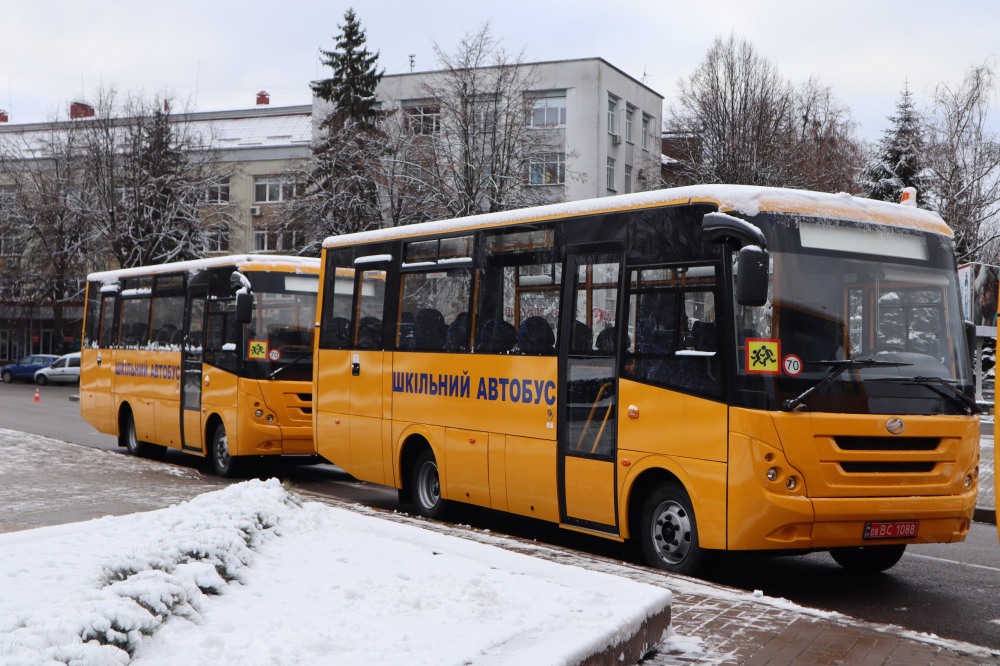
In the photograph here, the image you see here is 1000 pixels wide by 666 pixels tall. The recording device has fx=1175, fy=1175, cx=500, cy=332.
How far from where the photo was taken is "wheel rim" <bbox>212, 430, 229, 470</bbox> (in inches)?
655

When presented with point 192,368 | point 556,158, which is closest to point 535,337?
point 192,368

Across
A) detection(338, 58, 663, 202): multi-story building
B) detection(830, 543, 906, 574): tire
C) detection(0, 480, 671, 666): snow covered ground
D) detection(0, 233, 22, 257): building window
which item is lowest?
detection(830, 543, 906, 574): tire

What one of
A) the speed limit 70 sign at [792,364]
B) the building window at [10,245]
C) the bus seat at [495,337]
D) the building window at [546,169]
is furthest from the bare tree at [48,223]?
the speed limit 70 sign at [792,364]

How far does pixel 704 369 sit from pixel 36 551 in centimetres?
484

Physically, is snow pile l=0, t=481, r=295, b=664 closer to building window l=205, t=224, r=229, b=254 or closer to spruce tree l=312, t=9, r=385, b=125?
spruce tree l=312, t=9, r=385, b=125

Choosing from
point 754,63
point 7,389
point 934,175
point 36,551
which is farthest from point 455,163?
point 36,551

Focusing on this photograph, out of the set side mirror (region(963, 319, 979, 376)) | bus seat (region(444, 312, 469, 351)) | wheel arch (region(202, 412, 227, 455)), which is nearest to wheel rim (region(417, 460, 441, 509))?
bus seat (region(444, 312, 469, 351))

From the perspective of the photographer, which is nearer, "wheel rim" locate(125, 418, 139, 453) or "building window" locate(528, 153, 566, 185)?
"wheel rim" locate(125, 418, 139, 453)

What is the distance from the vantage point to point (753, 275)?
8.25 meters

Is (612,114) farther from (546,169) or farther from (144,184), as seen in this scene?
(144,184)

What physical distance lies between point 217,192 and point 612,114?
19.6 m

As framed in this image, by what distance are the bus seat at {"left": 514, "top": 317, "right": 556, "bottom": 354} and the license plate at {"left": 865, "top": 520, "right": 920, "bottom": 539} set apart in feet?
10.6

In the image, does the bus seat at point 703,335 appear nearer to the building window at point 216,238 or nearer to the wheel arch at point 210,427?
the wheel arch at point 210,427

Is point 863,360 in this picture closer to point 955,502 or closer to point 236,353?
point 955,502
